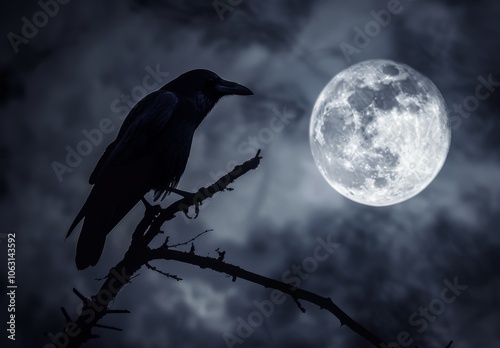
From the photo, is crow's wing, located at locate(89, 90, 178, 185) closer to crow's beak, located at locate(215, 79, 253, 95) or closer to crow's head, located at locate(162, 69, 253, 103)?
crow's head, located at locate(162, 69, 253, 103)

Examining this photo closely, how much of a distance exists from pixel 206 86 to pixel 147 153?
1758mm

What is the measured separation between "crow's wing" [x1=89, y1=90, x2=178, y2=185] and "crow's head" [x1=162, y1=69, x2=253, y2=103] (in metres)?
0.42

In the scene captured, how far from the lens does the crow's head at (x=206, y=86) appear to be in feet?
23.9

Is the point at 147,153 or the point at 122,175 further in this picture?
the point at 147,153

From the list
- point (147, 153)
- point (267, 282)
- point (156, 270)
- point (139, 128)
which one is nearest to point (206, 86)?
point (139, 128)

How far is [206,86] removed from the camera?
24.1 ft

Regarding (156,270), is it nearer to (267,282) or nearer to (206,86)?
(267,282)

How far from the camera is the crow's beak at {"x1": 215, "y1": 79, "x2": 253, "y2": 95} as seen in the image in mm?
7332

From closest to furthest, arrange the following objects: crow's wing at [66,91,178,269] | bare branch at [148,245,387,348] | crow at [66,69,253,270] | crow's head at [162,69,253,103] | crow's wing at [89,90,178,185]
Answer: bare branch at [148,245,387,348] < crow's wing at [66,91,178,269] < crow at [66,69,253,270] < crow's wing at [89,90,178,185] < crow's head at [162,69,253,103]

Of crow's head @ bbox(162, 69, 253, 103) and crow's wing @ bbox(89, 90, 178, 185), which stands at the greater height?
crow's head @ bbox(162, 69, 253, 103)
